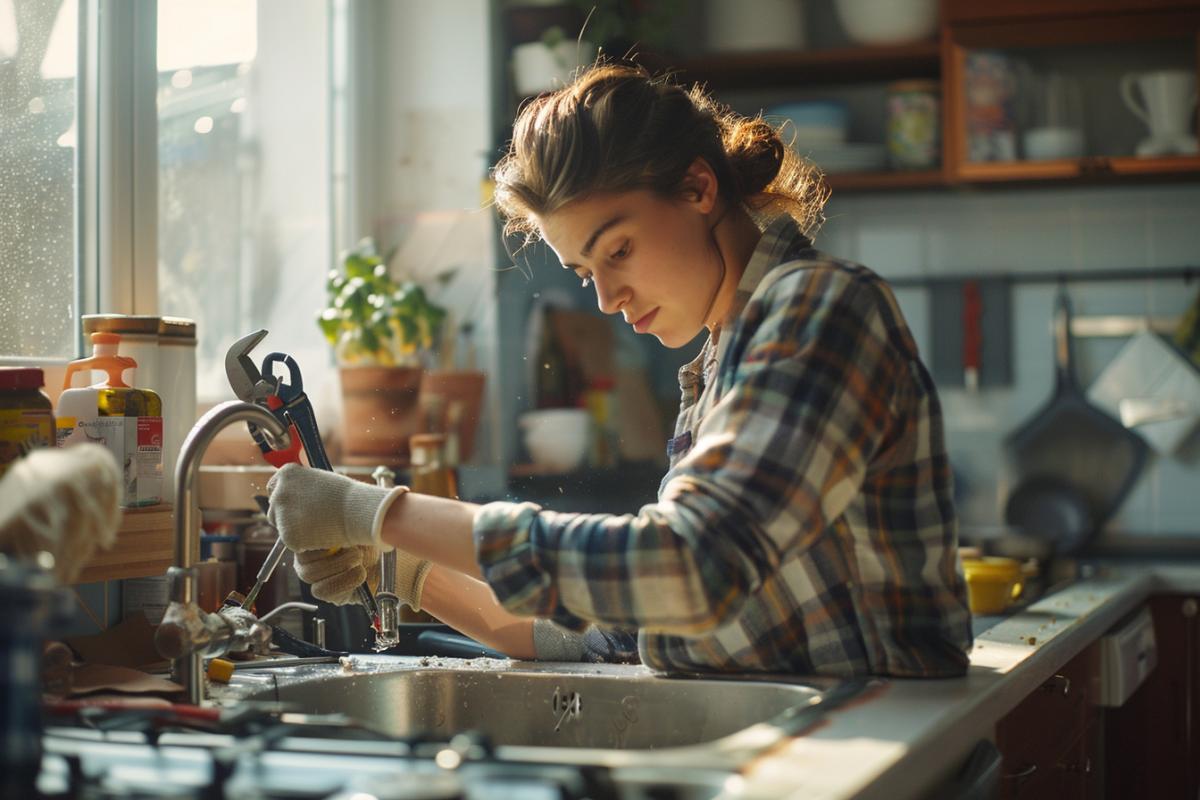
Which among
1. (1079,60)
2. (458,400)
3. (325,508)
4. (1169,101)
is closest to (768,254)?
(325,508)

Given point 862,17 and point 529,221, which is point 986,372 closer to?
point 862,17

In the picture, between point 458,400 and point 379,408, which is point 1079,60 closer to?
point 458,400

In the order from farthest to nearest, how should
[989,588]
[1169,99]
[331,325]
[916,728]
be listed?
[1169,99], [331,325], [989,588], [916,728]

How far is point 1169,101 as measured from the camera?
9.53 ft

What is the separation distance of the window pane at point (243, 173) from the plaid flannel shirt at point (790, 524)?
1442 millimetres

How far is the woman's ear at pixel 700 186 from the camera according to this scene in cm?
135

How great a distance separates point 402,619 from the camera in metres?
1.80

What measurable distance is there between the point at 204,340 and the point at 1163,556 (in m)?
2.04

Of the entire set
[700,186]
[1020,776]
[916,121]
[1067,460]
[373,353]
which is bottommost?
[1020,776]

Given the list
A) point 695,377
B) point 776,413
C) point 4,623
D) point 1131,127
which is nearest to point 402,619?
point 695,377

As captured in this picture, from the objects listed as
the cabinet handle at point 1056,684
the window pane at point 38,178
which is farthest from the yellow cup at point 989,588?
the window pane at point 38,178

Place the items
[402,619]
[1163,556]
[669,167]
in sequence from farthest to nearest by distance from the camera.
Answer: [1163,556], [402,619], [669,167]

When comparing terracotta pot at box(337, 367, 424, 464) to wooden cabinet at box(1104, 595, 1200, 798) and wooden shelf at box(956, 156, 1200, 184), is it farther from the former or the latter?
wooden cabinet at box(1104, 595, 1200, 798)

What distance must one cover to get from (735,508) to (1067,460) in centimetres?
229
